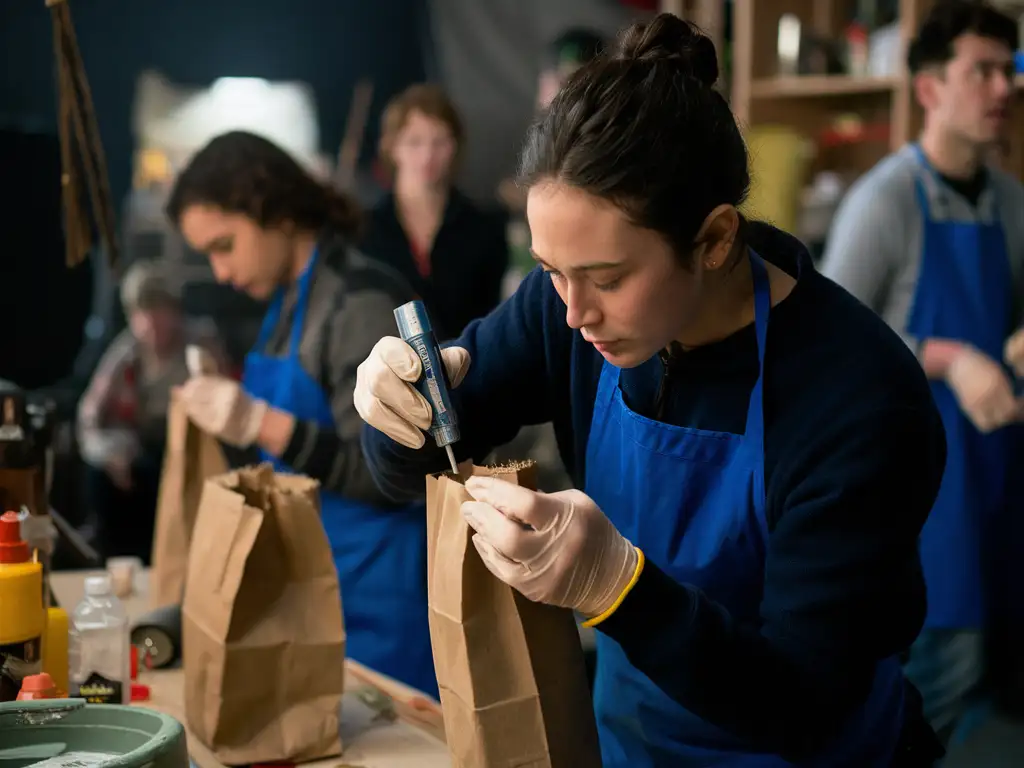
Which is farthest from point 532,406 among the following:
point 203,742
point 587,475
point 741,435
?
point 203,742

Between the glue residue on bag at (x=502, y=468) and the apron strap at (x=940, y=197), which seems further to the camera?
the apron strap at (x=940, y=197)

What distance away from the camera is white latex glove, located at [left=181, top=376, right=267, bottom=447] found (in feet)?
6.70

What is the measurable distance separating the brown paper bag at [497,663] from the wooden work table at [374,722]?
0.70ft

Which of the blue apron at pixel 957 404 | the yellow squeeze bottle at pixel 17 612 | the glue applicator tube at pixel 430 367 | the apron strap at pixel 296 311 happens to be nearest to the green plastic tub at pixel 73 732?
the yellow squeeze bottle at pixel 17 612

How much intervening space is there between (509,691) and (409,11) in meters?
4.98

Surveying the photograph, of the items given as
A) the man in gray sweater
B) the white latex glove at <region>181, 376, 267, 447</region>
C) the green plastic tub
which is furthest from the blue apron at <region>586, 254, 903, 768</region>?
the man in gray sweater

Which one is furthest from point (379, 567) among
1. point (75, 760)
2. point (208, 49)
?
point (208, 49)

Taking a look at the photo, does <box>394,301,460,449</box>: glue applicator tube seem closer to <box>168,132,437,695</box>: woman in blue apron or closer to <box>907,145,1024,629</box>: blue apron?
<box>168,132,437,695</box>: woman in blue apron

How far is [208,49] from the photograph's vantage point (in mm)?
5324

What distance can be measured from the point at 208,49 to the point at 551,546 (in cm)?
478

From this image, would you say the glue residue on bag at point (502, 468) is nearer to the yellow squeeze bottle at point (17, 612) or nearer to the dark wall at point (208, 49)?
the yellow squeeze bottle at point (17, 612)

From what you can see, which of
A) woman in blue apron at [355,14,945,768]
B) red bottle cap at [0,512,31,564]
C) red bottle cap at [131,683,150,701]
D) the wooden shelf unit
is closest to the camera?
woman in blue apron at [355,14,945,768]

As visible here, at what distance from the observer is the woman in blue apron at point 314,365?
2055 mm

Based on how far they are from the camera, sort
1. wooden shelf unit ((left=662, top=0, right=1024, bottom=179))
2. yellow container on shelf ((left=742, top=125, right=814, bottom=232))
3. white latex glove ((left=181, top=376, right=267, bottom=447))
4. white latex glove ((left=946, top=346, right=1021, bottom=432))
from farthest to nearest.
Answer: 1. wooden shelf unit ((left=662, top=0, right=1024, bottom=179))
2. yellow container on shelf ((left=742, top=125, right=814, bottom=232))
3. white latex glove ((left=946, top=346, right=1021, bottom=432))
4. white latex glove ((left=181, top=376, right=267, bottom=447))
